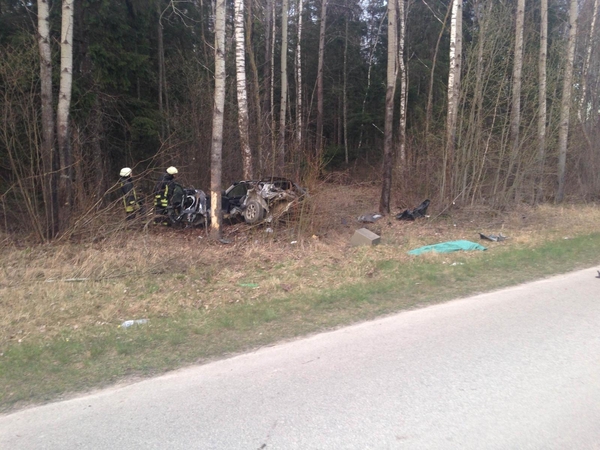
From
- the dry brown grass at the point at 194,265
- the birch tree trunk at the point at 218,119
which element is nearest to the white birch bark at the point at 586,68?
the dry brown grass at the point at 194,265

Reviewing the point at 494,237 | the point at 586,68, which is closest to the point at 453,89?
the point at 494,237

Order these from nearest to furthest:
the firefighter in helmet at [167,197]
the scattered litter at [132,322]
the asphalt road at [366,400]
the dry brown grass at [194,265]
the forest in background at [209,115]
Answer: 1. the asphalt road at [366,400]
2. the scattered litter at [132,322]
3. the dry brown grass at [194,265]
4. the forest in background at [209,115]
5. the firefighter in helmet at [167,197]

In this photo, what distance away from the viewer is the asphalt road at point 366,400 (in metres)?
3.41

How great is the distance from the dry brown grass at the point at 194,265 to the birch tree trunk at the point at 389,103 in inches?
67.4

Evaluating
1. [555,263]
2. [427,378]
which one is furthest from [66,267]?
[555,263]

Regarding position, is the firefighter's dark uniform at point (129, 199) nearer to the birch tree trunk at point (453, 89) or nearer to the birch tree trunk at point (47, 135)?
the birch tree trunk at point (47, 135)

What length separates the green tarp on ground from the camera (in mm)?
10266

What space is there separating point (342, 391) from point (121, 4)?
17532 millimetres

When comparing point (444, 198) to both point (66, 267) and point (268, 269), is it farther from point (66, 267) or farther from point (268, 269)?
point (66, 267)

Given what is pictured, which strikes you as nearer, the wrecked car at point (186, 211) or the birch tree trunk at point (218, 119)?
the birch tree trunk at point (218, 119)

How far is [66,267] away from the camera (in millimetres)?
8227

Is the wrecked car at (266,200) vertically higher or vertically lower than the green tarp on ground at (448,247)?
higher

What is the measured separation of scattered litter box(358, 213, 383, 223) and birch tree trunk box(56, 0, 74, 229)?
8126mm

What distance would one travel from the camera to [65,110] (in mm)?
10070
